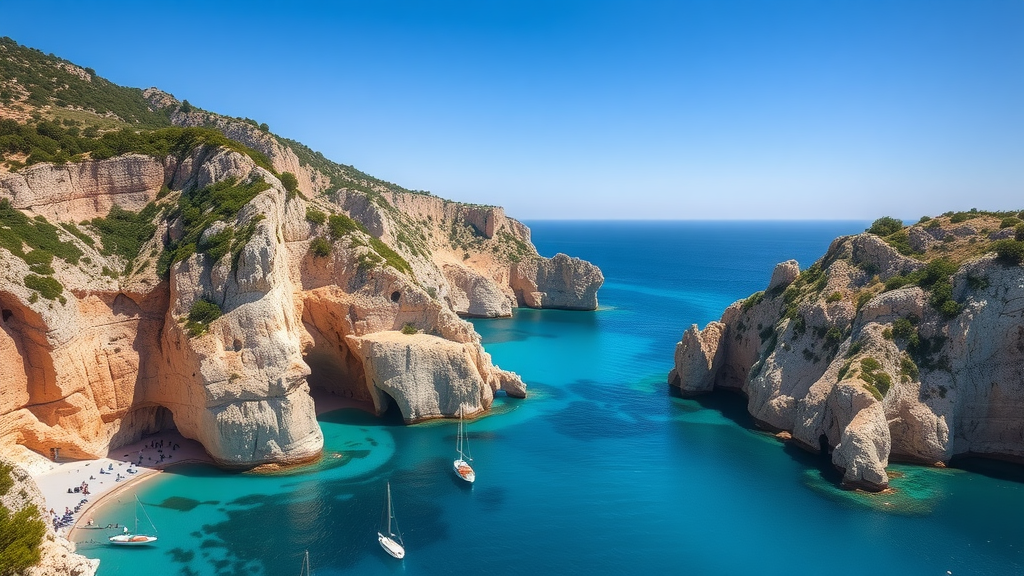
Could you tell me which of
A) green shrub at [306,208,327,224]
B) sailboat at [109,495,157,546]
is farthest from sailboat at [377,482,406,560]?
green shrub at [306,208,327,224]

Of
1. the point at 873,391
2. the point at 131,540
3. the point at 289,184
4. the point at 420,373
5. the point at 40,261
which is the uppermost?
the point at 289,184

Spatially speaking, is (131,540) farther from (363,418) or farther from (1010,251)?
(1010,251)

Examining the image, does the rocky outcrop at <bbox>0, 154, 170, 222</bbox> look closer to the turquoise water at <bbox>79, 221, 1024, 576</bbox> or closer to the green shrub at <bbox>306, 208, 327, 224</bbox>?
the green shrub at <bbox>306, 208, 327, 224</bbox>

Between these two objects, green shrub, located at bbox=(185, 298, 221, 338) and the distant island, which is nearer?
the distant island

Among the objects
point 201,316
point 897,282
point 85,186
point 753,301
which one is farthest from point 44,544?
point 753,301

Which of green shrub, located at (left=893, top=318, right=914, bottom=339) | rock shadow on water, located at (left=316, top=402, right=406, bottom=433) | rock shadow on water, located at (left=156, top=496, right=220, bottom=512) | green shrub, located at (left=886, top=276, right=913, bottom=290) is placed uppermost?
green shrub, located at (left=886, top=276, right=913, bottom=290)
